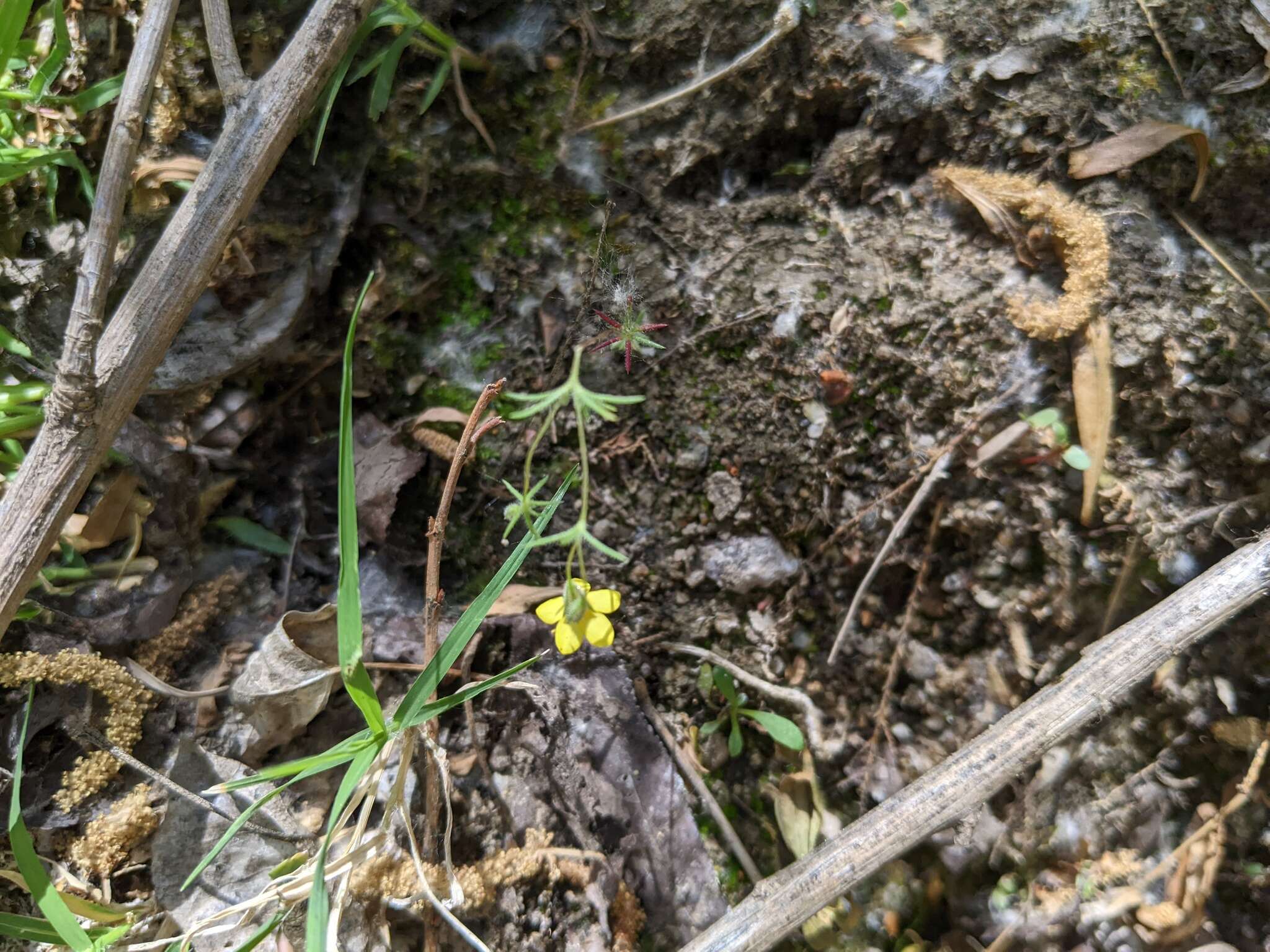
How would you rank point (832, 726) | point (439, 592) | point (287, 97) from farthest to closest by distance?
point (832, 726) < point (287, 97) < point (439, 592)

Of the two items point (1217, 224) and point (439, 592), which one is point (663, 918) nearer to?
point (439, 592)

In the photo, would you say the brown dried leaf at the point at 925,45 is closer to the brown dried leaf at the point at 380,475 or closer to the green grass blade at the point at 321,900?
the brown dried leaf at the point at 380,475

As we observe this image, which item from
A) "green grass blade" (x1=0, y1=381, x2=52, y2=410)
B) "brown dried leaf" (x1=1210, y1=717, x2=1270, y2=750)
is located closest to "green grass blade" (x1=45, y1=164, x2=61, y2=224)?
"green grass blade" (x1=0, y1=381, x2=52, y2=410)

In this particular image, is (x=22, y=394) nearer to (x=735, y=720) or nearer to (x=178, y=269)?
(x=178, y=269)

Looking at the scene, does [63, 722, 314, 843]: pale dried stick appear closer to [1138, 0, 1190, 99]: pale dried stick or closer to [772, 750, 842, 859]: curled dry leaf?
[772, 750, 842, 859]: curled dry leaf

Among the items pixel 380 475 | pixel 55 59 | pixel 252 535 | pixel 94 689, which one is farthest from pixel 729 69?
pixel 94 689

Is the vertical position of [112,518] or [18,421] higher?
[18,421]

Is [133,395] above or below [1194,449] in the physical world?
above

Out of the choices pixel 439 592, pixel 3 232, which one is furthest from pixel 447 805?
pixel 3 232
